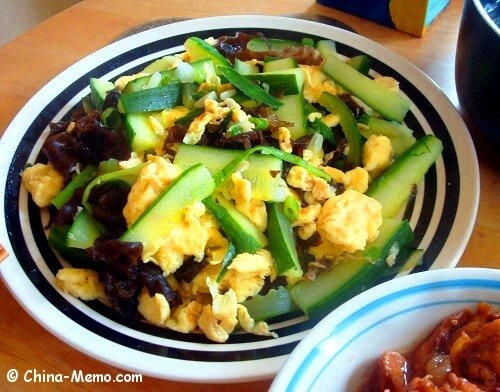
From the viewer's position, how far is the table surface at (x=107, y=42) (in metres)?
1.23

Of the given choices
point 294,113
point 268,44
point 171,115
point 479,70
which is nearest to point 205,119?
point 171,115

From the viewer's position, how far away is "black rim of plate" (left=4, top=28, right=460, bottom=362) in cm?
111

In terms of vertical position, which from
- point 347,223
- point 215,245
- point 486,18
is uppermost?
point 486,18

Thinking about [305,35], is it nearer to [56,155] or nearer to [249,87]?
[249,87]

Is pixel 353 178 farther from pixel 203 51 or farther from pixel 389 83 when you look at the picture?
pixel 203 51

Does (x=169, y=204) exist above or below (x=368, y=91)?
below

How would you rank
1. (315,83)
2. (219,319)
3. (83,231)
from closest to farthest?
(219,319), (83,231), (315,83)

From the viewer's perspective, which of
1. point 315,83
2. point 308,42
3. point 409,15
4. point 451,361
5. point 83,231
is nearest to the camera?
point 451,361

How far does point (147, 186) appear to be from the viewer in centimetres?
124

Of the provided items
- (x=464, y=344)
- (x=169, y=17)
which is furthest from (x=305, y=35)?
(x=464, y=344)

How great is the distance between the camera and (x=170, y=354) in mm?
1098

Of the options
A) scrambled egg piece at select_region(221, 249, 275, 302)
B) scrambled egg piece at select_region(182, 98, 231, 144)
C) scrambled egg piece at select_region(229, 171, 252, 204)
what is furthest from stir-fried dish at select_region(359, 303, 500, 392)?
scrambled egg piece at select_region(182, 98, 231, 144)

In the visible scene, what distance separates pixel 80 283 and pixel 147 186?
24cm

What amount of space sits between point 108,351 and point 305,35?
1108mm
